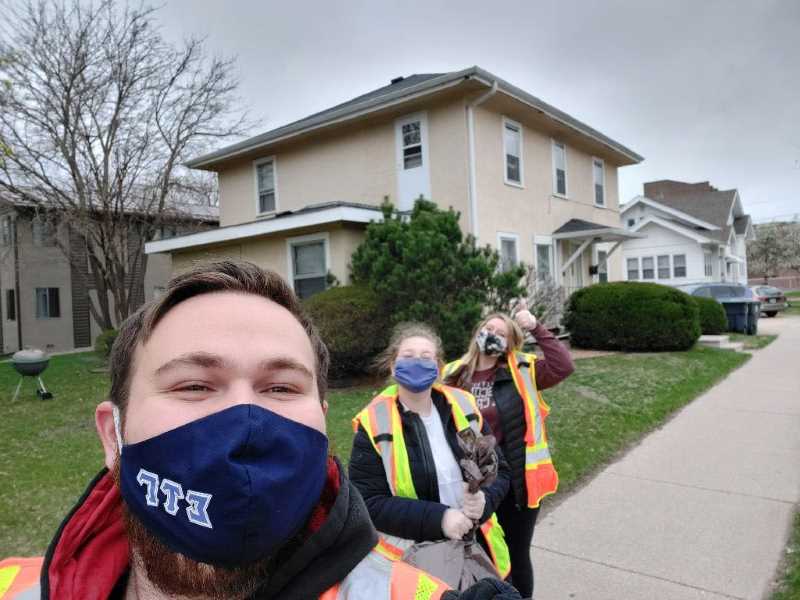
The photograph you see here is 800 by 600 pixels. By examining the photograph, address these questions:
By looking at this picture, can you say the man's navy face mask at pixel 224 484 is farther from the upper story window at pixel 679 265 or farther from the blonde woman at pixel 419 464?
the upper story window at pixel 679 265

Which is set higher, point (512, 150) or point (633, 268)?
point (512, 150)

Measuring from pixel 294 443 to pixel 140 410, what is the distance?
12.9 inches

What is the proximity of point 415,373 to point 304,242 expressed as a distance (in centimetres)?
1110

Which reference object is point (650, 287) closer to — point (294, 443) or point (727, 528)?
point (727, 528)

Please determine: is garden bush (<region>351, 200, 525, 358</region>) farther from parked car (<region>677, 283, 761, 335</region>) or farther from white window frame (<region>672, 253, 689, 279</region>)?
white window frame (<region>672, 253, 689, 279</region>)

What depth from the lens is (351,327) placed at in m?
10.5

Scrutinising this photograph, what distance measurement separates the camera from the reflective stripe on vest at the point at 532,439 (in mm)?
3092

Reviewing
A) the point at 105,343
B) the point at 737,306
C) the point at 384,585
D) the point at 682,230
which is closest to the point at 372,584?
the point at 384,585

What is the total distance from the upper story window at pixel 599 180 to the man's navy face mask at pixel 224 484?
1941 centimetres

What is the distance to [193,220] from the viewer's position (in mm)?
21188

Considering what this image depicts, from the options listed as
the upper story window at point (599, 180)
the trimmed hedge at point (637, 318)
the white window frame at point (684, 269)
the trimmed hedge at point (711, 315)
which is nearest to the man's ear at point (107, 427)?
the trimmed hedge at point (637, 318)

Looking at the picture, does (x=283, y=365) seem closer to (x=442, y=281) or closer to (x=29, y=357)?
(x=442, y=281)

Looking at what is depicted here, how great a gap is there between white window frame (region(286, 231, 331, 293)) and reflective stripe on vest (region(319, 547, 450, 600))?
11.8m

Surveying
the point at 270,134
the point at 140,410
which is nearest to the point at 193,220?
the point at 270,134
